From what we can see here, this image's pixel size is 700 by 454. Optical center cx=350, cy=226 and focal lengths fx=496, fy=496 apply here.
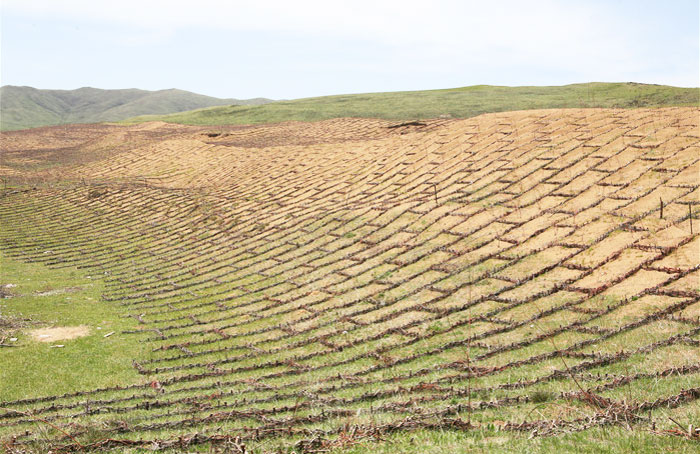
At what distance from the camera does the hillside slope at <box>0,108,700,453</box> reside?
12.1ft

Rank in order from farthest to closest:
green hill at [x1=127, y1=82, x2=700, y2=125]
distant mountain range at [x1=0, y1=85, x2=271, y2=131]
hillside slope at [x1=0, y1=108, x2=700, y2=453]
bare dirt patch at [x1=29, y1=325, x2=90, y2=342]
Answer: distant mountain range at [x1=0, y1=85, x2=271, y2=131] → green hill at [x1=127, y1=82, x2=700, y2=125] → bare dirt patch at [x1=29, y1=325, x2=90, y2=342] → hillside slope at [x1=0, y1=108, x2=700, y2=453]

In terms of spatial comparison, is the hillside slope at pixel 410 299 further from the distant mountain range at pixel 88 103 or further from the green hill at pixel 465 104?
the distant mountain range at pixel 88 103

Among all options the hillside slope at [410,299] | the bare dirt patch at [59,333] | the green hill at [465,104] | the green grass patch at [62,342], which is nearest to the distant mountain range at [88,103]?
the green hill at [465,104]

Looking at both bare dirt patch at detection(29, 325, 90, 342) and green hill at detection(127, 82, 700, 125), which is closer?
bare dirt patch at detection(29, 325, 90, 342)

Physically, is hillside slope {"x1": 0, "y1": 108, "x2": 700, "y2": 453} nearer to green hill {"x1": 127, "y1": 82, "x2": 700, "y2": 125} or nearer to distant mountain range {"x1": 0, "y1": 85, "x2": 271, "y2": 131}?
green hill {"x1": 127, "y1": 82, "x2": 700, "y2": 125}

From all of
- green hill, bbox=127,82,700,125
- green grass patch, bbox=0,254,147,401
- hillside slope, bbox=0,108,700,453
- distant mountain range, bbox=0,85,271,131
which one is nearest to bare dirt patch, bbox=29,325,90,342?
green grass patch, bbox=0,254,147,401

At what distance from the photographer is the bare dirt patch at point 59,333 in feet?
Result: 23.6

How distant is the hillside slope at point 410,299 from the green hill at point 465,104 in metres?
12.7

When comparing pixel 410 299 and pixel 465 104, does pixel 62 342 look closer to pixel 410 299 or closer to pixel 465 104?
pixel 410 299

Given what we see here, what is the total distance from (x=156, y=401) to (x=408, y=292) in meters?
3.52

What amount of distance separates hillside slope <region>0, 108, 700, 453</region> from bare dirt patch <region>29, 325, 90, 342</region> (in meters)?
0.22

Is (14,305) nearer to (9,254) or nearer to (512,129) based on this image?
(9,254)

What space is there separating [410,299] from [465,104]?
954 inches

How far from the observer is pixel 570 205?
7738 millimetres
